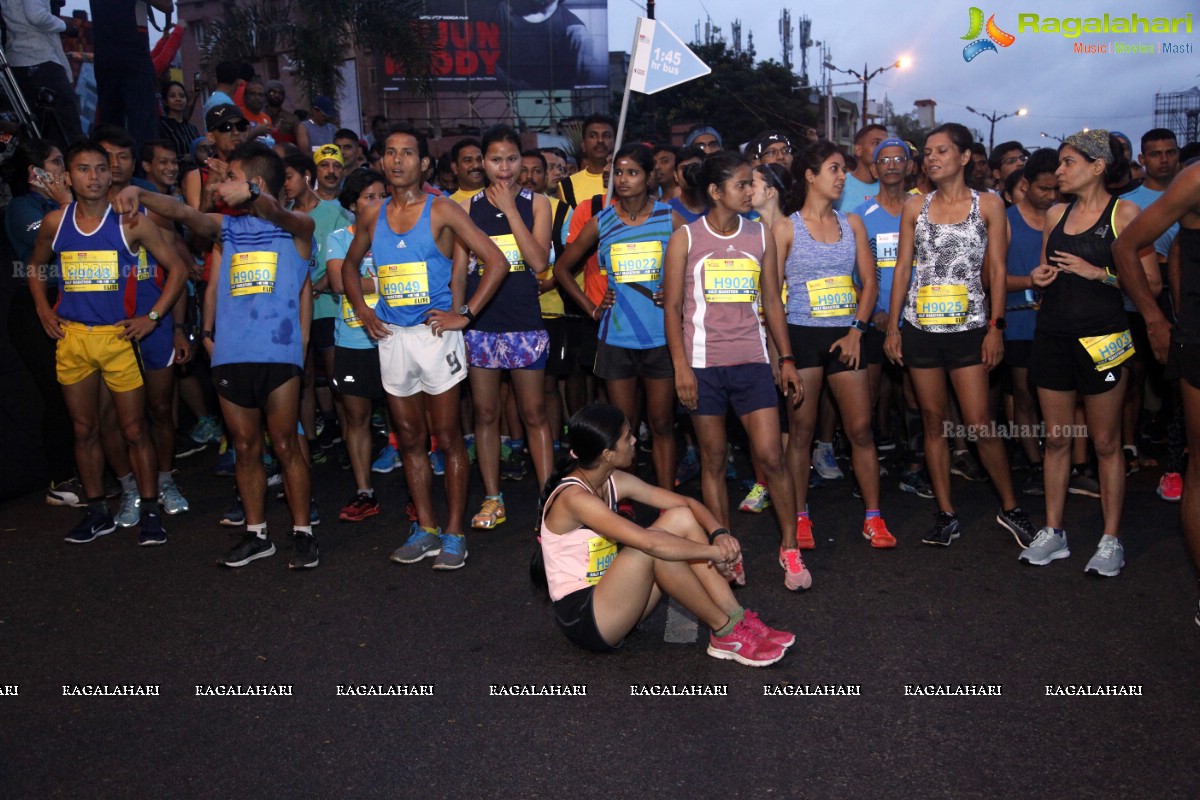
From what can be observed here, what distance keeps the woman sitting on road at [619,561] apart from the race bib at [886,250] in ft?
9.41

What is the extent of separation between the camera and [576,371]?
27.5 feet

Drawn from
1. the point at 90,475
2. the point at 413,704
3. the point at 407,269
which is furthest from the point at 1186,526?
the point at 90,475

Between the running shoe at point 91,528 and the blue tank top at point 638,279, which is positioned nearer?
the blue tank top at point 638,279

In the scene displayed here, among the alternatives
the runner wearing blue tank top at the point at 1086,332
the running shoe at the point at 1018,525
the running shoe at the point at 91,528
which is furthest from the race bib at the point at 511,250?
the running shoe at the point at 1018,525

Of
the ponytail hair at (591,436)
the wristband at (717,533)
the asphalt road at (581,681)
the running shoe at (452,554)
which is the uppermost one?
the ponytail hair at (591,436)

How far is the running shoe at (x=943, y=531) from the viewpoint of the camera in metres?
6.01

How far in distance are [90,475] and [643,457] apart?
13.2 ft

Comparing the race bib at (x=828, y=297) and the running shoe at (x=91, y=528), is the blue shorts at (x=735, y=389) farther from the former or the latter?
the running shoe at (x=91, y=528)

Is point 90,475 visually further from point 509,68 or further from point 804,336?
point 509,68

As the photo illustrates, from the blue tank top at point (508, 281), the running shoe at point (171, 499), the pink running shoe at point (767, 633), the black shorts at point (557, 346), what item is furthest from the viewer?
the black shorts at point (557, 346)

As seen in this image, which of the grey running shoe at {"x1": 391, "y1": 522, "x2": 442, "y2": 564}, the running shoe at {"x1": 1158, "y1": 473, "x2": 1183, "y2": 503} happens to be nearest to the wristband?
the grey running shoe at {"x1": 391, "y1": 522, "x2": 442, "y2": 564}

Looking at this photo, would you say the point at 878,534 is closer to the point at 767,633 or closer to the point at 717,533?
the point at 767,633

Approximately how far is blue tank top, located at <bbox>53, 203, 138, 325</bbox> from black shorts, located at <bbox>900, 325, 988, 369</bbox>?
15.4 ft

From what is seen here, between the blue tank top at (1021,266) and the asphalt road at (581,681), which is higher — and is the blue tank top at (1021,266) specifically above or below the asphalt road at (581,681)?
above
